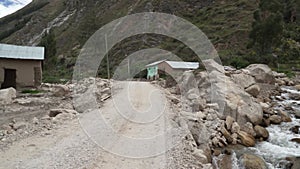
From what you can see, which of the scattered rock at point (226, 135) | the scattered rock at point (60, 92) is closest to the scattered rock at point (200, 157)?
the scattered rock at point (226, 135)

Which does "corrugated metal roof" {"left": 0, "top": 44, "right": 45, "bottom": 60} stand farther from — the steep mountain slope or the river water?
the steep mountain slope

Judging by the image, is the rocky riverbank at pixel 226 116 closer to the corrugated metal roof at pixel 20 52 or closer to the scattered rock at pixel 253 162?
the scattered rock at pixel 253 162

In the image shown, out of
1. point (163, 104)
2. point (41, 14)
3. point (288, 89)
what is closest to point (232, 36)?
point (288, 89)

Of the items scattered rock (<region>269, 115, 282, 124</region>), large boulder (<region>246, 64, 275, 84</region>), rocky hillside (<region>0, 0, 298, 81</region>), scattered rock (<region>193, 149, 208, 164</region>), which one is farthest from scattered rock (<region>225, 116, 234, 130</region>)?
rocky hillside (<region>0, 0, 298, 81</region>)

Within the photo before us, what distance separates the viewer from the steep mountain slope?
61.8 meters

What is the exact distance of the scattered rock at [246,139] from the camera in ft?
46.5

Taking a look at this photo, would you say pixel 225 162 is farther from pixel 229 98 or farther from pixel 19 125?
pixel 19 125

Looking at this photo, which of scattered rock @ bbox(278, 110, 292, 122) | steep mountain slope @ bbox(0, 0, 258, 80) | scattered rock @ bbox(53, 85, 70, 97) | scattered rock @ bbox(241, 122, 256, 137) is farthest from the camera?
steep mountain slope @ bbox(0, 0, 258, 80)

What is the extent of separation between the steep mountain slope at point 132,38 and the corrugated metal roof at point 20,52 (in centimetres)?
2892

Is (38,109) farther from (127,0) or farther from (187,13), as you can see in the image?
(127,0)

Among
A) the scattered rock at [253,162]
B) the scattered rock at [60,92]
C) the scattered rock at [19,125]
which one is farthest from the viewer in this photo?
the scattered rock at [60,92]

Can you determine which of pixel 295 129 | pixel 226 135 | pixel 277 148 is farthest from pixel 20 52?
pixel 295 129

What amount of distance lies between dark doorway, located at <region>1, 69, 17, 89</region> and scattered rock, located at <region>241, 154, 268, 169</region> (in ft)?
58.6

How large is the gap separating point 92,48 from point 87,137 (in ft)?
177
